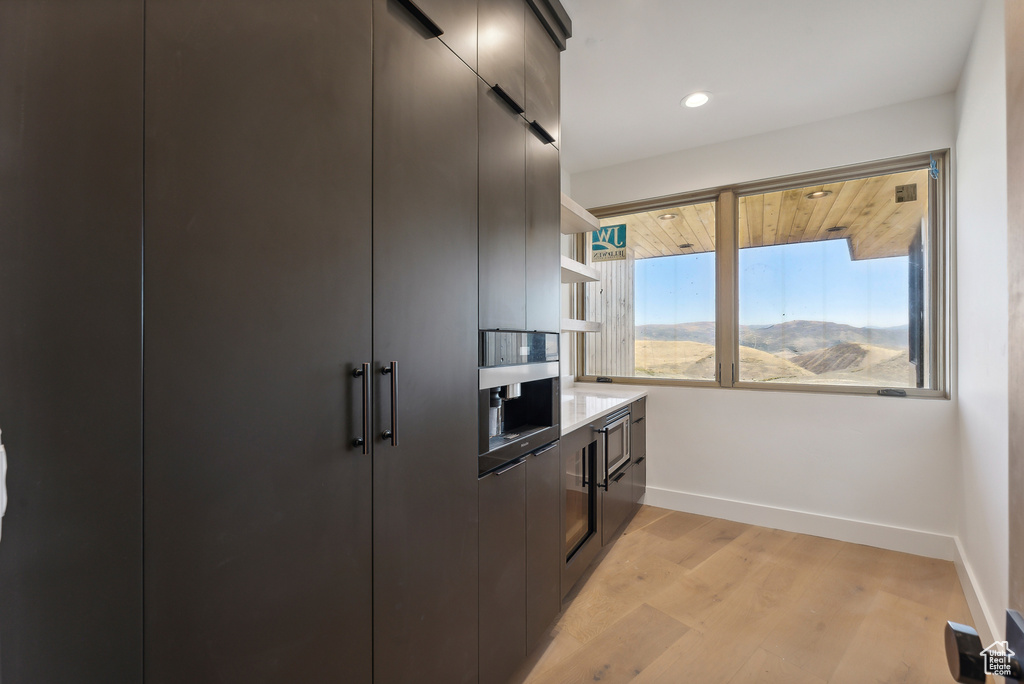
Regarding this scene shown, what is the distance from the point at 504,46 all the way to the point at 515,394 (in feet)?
3.95

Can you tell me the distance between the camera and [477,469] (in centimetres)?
134

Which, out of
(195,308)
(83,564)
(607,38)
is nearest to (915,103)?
(607,38)

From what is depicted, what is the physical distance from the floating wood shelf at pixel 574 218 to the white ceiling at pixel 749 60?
612 mm

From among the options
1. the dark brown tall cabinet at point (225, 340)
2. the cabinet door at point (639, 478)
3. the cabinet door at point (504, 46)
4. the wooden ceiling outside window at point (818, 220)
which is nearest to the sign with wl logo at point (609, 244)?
the wooden ceiling outside window at point (818, 220)

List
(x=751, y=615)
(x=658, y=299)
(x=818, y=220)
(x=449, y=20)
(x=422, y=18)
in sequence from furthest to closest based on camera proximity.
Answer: (x=658, y=299) < (x=818, y=220) < (x=751, y=615) < (x=449, y=20) < (x=422, y=18)

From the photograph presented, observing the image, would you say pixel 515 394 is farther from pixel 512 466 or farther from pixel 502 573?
pixel 502 573

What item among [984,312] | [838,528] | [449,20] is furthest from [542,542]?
[838,528]

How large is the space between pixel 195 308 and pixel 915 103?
12.1ft

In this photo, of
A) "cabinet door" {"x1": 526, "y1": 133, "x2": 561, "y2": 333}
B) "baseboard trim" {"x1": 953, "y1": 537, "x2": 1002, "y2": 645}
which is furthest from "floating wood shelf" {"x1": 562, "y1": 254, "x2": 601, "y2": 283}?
"baseboard trim" {"x1": 953, "y1": 537, "x2": 1002, "y2": 645}

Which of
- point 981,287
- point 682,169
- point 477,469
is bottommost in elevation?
point 477,469

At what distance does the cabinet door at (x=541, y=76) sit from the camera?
1639mm

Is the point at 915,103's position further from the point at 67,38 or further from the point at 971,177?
the point at 67,38

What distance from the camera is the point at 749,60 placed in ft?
7.30

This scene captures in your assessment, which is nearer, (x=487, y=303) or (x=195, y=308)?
(x=195, y=308)
